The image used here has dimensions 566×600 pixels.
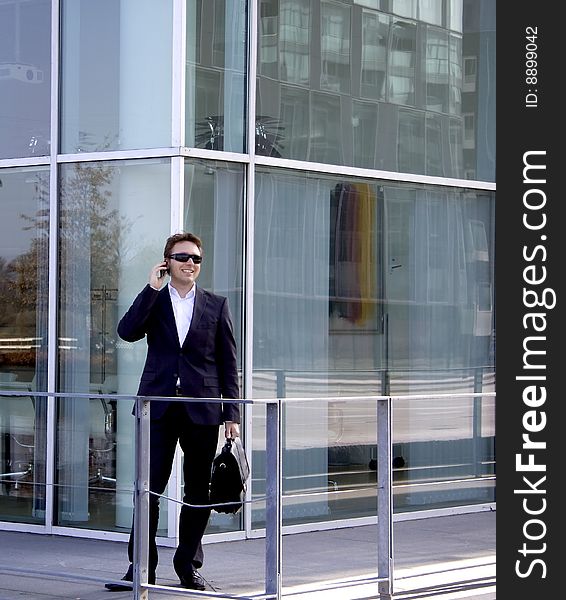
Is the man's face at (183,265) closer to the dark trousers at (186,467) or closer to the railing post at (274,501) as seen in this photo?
the dark trousers at (186,467)

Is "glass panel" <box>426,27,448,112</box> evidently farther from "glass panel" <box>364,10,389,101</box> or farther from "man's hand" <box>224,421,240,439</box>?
"man's hand" <box>224,421,240,439</box>

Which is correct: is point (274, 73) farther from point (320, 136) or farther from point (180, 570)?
point (180, 570)

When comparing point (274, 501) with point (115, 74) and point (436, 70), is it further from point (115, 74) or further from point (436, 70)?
point (436, 70)

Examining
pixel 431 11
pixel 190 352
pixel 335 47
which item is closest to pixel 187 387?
pixel 190 352

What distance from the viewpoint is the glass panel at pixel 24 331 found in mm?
9461

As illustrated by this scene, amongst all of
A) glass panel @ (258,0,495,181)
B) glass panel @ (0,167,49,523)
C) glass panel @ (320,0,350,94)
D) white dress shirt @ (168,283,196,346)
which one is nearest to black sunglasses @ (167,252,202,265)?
white dress shirt @ (168,283,196,346)

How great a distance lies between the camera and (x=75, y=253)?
30.8 feet

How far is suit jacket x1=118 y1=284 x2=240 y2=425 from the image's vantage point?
7.09m

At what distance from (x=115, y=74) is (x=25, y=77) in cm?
85

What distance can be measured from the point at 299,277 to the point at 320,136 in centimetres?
107

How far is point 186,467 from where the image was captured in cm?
723

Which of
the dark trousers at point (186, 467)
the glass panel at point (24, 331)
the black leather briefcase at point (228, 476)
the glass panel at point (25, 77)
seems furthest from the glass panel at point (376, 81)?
the black leather briefcase at point (228, 476)

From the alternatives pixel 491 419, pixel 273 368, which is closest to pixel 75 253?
pixel 273 368

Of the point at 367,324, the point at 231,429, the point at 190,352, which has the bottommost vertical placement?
the point at 231,429
